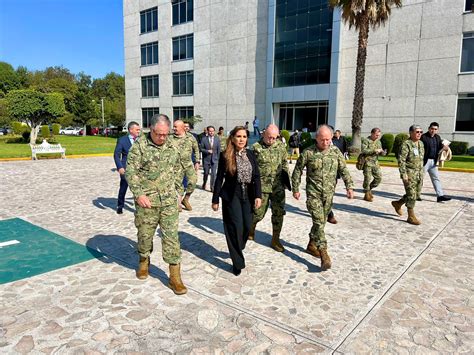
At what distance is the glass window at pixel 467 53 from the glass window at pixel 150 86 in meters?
27.8

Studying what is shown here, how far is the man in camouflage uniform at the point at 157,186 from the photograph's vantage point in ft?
13.1

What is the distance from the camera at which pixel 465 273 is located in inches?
184

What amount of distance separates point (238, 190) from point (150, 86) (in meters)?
38.1

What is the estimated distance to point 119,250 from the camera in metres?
5.38

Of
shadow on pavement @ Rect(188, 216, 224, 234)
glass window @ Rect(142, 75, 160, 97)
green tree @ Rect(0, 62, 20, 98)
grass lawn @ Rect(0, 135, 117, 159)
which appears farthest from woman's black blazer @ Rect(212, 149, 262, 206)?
green tree @ Rect(0, 62, 20, 98)

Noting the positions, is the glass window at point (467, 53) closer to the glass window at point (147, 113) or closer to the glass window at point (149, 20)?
the glass window at point (147, 113)

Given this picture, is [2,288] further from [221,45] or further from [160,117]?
[221,45]

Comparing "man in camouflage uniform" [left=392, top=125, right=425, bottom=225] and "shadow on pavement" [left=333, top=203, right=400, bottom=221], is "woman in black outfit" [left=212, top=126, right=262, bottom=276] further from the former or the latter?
"shadow on pavement" [left=333, top=203, right=400, bottom=221]

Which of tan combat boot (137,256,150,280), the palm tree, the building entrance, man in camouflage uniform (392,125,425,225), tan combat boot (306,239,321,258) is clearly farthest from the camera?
the building entrance

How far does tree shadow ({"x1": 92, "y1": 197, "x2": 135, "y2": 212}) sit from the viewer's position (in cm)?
827

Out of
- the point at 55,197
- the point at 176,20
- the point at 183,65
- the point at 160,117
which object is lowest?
the point at 55,197

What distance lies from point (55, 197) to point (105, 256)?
5063mm

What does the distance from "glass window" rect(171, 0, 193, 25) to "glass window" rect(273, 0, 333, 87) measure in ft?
34.0

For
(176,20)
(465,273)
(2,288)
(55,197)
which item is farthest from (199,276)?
(176,20)
